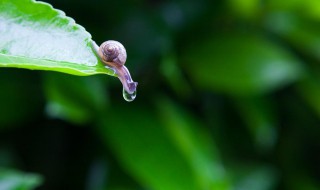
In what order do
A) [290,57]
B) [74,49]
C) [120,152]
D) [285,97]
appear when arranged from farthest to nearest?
[285,97], [290,57], [120,152], [74,49]

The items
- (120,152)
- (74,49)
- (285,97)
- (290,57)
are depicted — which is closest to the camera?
(74,49)

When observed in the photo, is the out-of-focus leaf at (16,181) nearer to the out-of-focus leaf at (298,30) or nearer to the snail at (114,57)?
the snail at (114,57)

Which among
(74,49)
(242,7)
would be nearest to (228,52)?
(242,7)

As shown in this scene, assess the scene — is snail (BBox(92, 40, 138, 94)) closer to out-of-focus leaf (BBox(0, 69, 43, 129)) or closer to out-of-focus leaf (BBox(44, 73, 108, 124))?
out-of-focus leaf (BBox(44, 73, 108, 124))

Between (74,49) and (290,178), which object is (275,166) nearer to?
(290,178)

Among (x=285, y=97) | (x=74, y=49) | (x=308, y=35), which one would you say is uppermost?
(x=74, y=49)

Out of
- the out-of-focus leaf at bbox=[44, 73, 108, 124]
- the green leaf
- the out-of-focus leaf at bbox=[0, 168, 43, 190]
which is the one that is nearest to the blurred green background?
the out-of-focus leaf at bbox=[44, 73, 108, 124]

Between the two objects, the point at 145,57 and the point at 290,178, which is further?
the point at 290,178

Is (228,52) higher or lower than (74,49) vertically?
→ lower
